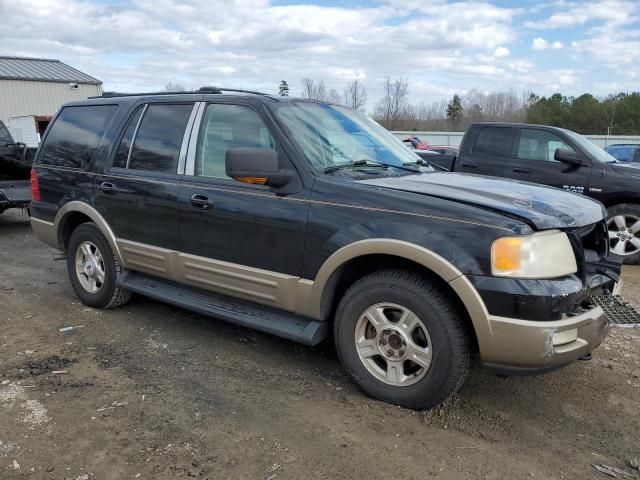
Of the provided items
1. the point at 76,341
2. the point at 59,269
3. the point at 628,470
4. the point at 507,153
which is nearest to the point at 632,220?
the point at 507,153

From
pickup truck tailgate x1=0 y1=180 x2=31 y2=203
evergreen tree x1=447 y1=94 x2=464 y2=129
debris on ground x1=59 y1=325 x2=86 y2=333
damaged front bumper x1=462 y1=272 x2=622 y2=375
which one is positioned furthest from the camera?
evergreen tree x1=447 y1=94 x2=464 y2=129

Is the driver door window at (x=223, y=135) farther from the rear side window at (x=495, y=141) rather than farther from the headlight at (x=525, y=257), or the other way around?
the rear side window at (x=495, y=141)

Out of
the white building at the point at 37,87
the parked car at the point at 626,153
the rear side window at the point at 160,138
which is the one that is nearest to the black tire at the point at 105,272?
the rear side window at the point at 160,138

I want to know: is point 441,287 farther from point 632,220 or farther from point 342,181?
point 632,220

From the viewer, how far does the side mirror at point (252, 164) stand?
133 inches

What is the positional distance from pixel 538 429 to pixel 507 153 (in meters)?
5.56

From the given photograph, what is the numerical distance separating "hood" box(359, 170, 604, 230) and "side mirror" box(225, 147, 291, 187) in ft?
1.88

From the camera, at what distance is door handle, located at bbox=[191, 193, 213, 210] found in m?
3.93

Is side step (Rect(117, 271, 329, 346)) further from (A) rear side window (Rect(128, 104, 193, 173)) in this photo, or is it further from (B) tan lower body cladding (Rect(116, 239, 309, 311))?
(A) rear side window (Rect(128, 104, 193, 173))

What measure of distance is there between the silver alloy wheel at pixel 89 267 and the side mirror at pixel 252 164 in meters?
2.18

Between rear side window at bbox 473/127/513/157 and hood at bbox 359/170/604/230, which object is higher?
rear side window at bbox 473/127/513/157

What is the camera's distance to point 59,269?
6.68 m

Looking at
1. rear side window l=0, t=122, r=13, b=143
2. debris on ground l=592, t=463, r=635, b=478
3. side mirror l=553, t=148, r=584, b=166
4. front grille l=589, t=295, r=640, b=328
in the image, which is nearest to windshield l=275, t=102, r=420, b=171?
front grille l=589, t=295, r=640, b=328

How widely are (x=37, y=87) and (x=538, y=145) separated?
1368 inches
